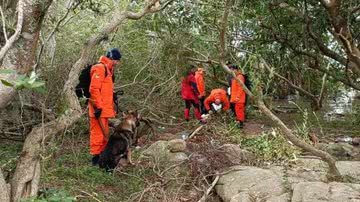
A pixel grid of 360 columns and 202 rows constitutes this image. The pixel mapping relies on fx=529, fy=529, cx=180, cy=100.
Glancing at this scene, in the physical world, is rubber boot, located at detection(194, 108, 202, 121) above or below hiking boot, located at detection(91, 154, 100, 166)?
above

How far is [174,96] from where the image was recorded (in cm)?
1269

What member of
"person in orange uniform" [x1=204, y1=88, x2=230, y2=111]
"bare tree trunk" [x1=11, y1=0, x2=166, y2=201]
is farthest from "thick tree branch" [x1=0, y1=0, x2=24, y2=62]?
"person in orange uniform" [x1=204, y1=88, x2=230, y2=111]

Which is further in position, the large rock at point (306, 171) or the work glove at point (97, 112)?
the work glove at point (97, 112)

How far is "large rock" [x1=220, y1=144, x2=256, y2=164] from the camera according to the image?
786 centimetres

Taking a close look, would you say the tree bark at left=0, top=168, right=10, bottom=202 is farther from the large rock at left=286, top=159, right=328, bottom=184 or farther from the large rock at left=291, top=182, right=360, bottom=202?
the large rock at left=286, top=159, right=328, bottom=184

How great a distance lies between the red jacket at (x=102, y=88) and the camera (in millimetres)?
7312

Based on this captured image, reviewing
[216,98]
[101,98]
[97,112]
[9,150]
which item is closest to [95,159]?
[97,112]

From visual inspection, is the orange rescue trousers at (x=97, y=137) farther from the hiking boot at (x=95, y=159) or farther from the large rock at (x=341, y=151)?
the large rock at (x=341, y=151)

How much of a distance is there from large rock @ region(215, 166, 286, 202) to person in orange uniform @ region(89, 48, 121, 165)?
1876 millimetres

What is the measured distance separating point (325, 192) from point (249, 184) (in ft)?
4.08

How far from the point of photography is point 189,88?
1227 centimetres

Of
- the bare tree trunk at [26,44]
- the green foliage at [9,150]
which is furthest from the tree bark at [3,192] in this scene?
the green foliage at [9,150]

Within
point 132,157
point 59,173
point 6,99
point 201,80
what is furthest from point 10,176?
point 201,80

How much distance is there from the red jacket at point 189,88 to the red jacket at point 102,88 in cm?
474
